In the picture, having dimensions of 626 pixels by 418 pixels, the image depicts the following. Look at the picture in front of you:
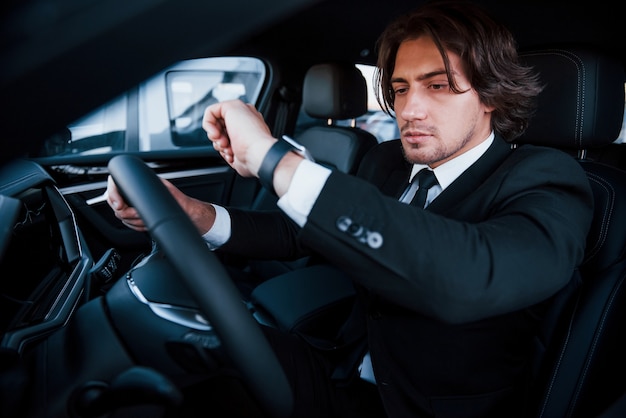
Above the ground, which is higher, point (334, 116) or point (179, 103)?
point (334, 116)

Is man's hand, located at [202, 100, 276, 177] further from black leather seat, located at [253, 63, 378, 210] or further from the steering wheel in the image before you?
black leather seat, located at [253, 63, 378, 210]

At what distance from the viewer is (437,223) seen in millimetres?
721

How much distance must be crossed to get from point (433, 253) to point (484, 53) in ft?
2.68

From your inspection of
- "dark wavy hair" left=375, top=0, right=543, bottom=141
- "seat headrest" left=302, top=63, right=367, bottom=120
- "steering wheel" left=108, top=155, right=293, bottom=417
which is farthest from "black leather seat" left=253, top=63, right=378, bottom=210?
"steering wheel" left=108, top=155, right=293, bottom=417

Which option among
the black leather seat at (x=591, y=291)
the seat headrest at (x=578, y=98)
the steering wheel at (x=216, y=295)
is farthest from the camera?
the seat headrest at (x=578, y=98)

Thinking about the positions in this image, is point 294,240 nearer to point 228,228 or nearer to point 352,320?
point 228,228

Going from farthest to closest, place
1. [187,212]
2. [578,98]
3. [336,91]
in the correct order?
[336,91], [578,98], [187,212]

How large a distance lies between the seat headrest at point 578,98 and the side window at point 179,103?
195 cm

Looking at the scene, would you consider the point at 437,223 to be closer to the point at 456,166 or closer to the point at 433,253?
the point at 433,253

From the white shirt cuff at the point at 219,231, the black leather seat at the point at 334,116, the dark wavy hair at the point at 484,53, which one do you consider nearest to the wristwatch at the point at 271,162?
the white shirt cuff at the point at 219,231

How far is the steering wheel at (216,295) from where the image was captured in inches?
24.9

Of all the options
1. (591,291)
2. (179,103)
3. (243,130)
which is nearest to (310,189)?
(243,130)

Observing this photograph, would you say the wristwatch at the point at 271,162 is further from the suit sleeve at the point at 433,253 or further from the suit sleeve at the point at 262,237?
the suit sleeve at the point at 262,237

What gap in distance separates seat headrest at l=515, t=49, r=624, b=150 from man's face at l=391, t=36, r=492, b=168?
0.25 metres
